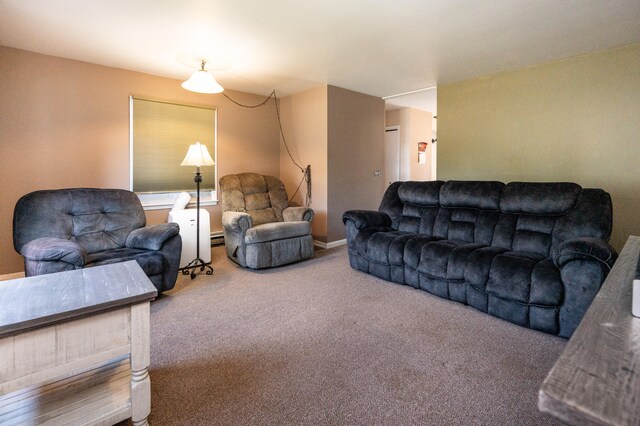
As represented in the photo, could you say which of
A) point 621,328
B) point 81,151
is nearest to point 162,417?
point 621,328

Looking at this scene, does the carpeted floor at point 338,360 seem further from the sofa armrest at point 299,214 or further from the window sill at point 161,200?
the window sill at point 161,200

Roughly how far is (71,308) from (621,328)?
67.6 inches

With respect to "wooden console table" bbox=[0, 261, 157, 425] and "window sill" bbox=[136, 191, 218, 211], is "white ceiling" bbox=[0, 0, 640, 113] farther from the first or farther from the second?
"wooden console table" bbox=[0, 261, 157, 425]

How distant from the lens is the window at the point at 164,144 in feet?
13.9

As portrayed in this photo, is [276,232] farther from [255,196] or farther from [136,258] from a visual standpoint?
[136,258]

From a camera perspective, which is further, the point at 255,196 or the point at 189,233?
the point at 255,196

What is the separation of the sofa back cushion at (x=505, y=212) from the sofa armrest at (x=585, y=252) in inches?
19.5

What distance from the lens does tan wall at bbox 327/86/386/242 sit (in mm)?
4906

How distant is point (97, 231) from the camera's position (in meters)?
3.08

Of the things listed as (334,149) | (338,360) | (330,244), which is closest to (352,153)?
(334,149)

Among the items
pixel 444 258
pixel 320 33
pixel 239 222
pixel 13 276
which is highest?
pixel 320 33

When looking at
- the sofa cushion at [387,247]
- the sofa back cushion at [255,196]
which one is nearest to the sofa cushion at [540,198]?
the sofa cushion at [387,247]

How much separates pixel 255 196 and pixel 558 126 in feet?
12.5

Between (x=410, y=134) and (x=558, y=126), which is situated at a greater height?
(x=410, y=134)
